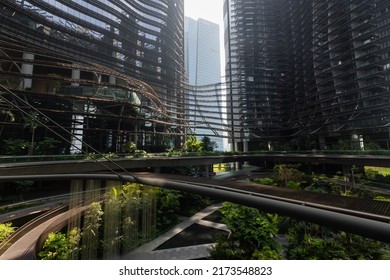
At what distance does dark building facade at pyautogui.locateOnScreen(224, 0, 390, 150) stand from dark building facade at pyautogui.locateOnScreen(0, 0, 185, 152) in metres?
30.1

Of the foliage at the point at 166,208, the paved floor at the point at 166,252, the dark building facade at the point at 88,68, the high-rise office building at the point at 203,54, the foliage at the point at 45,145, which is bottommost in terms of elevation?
the paved floor at the point at 166,252

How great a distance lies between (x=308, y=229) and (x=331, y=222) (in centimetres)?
1258

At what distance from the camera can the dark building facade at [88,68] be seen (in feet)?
106

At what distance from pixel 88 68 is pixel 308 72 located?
197ft

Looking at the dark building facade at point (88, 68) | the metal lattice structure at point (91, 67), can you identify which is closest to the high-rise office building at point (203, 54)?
the metal lattice structure at point (91, 67)

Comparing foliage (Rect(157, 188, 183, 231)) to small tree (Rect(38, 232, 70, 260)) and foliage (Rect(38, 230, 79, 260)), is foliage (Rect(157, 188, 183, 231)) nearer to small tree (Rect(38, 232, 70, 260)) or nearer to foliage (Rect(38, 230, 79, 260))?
foliage (Rect(38, 230, 79, 260))


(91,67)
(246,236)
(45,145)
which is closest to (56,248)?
(246,236)

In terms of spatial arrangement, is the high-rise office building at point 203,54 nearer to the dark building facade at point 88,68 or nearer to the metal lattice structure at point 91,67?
the metal lattice structure at point 91,67

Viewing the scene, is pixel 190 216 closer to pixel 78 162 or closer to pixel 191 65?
pixel 78 162

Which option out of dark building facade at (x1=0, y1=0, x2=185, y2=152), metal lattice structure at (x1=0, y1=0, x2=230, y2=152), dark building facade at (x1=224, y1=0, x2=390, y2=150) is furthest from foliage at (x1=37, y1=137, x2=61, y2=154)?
dark building facade at (x1=224, y1=0, x2=390, y2=150)

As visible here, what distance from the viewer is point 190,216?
2172 centimetres

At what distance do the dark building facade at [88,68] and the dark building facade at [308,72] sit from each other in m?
30.1

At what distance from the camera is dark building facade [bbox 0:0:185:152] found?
3225 cm

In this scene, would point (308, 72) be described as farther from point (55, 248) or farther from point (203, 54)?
point (203, 54)
